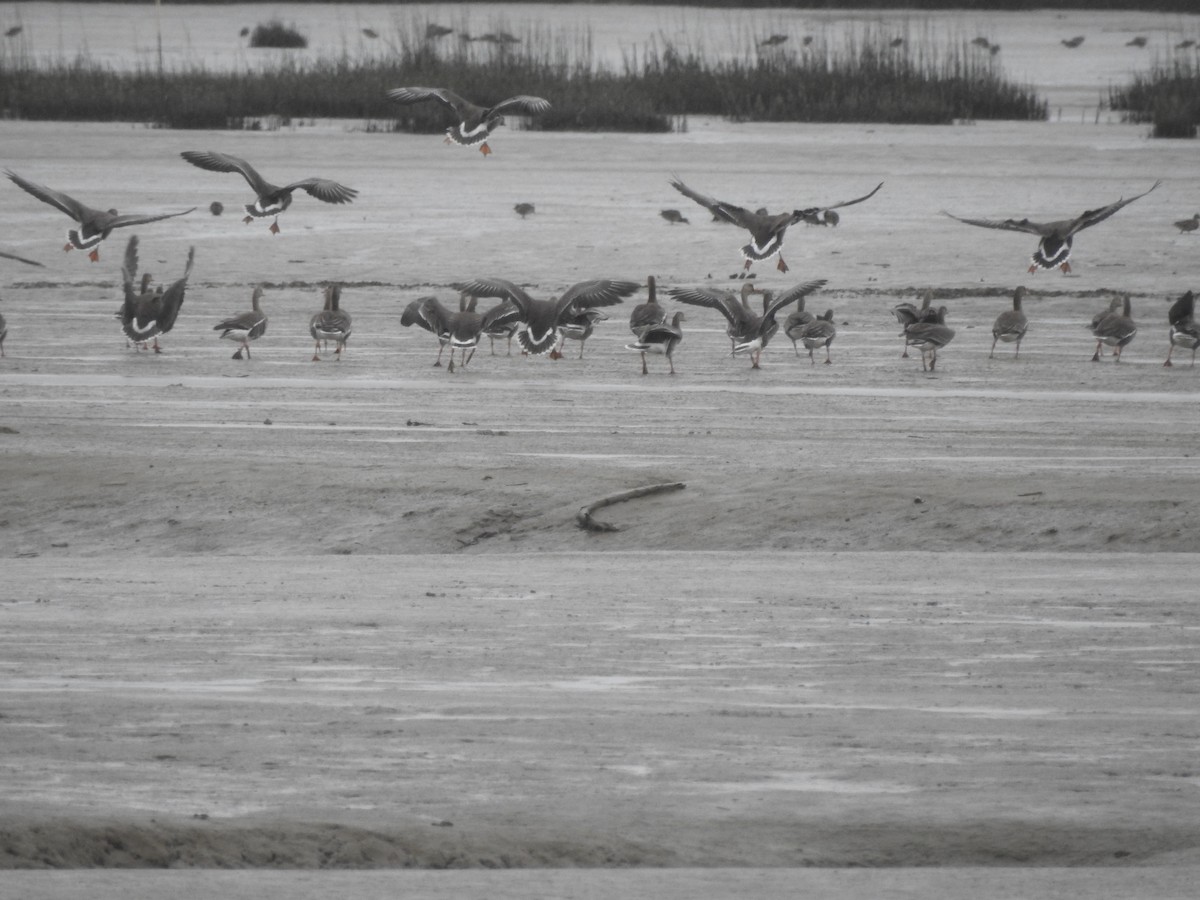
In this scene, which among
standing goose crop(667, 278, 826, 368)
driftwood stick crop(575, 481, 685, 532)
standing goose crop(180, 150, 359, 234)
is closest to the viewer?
driftwood stick crop(575, 481, 685, 532)

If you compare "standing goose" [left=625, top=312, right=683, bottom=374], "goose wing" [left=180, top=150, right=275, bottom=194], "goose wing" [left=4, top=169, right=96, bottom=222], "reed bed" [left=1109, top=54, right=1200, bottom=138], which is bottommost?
"standing goose" [left=625, top=312, right=683, bottom=374]

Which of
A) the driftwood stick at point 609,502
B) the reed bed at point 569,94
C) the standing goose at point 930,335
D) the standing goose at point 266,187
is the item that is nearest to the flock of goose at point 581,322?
the standing goose at point 930,335

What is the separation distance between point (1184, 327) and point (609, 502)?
6.26 metres

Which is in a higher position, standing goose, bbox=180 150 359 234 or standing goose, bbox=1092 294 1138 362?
standing goose, bbox=180 150 359 234

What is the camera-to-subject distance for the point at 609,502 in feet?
31.9


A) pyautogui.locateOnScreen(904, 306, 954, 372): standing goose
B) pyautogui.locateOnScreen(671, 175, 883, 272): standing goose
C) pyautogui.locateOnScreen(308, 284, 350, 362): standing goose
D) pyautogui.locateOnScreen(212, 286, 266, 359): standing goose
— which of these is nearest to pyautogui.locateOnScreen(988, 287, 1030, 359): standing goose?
pyautogui.locateOnScreen(904, 306, 954, 372): standing goose

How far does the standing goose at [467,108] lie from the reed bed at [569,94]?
10.1 m

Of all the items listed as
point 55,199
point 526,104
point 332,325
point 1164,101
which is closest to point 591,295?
point 332,325

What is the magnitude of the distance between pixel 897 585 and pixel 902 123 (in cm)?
2512

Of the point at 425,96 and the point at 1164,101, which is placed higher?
the point at 1164,101

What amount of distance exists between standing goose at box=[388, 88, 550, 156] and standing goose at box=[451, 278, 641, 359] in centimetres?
530

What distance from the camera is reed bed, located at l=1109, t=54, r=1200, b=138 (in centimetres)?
2988

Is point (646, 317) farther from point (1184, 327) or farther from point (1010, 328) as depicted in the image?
point (1184, 327)

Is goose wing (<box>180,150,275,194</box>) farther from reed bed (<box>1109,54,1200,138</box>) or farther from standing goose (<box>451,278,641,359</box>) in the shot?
reed bed (<box>1109,54,1200,138</box>)
